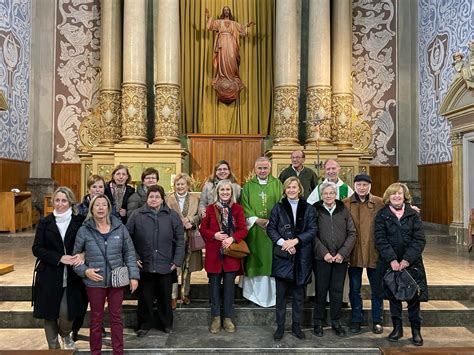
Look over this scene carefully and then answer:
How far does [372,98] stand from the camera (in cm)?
1150

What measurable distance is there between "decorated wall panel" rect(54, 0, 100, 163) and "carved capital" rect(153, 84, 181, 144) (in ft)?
8.07

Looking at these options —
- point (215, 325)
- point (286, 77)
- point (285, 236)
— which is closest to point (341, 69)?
point (286, 77)

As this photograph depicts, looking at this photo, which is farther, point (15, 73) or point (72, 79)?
point (72, 79)

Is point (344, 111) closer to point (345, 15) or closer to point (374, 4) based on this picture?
point (345, 15)

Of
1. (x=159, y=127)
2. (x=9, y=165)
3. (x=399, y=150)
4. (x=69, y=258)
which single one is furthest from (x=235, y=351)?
(x=399, y=150)

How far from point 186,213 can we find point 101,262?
127 centimetres

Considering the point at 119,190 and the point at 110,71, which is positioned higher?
the point at 110,71

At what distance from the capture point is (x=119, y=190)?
501 centimetres

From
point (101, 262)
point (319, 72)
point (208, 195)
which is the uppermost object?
point (319, 72)

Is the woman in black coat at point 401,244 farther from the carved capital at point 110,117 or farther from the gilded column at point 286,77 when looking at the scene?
the carved capital at point 110,117

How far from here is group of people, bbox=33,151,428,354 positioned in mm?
3914

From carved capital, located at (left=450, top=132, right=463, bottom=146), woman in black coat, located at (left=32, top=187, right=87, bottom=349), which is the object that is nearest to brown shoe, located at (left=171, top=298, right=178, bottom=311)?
woman in black coat, located at (left=32, top=187, right=87, bottom=349)

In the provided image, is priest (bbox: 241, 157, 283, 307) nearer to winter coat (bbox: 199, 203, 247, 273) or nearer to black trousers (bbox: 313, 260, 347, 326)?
winter coat (bbox: 199, 203, 247, 273)

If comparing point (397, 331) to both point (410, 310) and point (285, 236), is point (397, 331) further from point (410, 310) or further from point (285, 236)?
point (285, 236)
